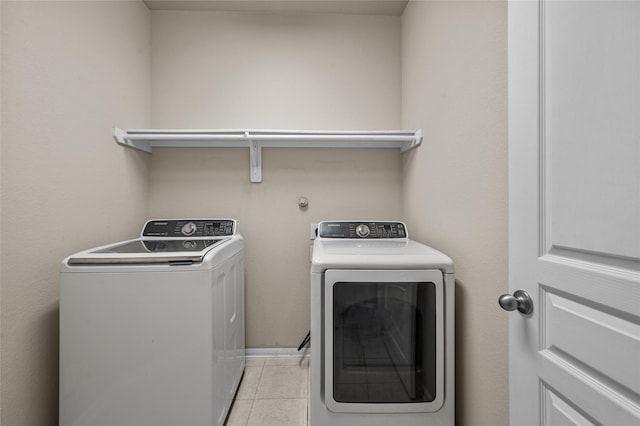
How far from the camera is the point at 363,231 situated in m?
1.97

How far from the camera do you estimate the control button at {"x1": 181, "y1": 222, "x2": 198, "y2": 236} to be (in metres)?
2.00

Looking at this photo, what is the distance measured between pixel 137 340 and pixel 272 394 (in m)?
0.93

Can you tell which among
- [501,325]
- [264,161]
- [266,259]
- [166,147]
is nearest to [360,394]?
[501,325]

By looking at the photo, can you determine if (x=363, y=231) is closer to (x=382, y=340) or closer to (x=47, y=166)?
(x=382, y=340)

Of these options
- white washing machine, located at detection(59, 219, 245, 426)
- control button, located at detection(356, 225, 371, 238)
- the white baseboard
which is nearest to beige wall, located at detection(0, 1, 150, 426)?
white washing machine, located at detection(59, 219, 245, 426)

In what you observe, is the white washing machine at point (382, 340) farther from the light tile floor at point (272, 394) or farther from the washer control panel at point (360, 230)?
the washer control panel at point (360, 230)

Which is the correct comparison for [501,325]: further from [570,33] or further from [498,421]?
[570,33]

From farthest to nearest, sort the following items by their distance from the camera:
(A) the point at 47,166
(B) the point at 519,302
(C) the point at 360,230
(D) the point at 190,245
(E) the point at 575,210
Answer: (C) the point at 360,230, (D) the point at 190,245, (A) the point at 47,166, (B) the point at 519,302, (E) the point at 575,210

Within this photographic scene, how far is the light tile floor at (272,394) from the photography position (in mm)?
1634

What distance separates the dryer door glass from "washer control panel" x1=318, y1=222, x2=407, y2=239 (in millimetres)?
642

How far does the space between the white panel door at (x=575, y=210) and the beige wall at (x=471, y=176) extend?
19 centimetres

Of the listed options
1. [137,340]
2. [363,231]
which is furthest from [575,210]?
[137,340]

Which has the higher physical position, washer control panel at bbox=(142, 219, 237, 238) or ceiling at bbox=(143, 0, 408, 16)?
ceiling at bbox=(143, 0, 408, 16)

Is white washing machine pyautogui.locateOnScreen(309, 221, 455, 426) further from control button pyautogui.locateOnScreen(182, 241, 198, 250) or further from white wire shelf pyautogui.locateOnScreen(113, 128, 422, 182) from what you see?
white wire shelf pyautogui.locateOnScreen(113, 128, 422, 182)
